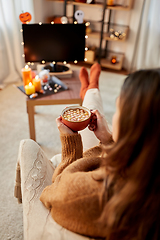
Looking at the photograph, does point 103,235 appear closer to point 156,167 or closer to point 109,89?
point 156,167

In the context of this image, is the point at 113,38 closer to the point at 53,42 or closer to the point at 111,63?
the point at 111,63

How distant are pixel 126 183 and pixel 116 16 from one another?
3.18 meters

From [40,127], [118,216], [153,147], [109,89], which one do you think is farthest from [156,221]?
[109,89]

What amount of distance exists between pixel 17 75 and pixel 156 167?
2.67m

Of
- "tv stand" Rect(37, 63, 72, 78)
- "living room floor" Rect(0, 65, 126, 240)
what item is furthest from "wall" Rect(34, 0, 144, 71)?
"tv stand" Rect(37, 63, 72, 78)

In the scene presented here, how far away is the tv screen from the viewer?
1807 mm

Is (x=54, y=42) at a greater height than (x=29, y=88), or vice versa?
(x=54, y=42)

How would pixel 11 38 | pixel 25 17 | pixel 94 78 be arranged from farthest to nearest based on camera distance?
pixel 11 38
pixel 25 17
pixel 94 78

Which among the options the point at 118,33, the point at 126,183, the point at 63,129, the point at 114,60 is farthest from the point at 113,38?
the point at 126,183

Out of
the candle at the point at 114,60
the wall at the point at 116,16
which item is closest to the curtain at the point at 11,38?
the wall at the point at 116,16

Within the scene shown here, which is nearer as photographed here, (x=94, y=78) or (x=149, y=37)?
(x=94, y=78)

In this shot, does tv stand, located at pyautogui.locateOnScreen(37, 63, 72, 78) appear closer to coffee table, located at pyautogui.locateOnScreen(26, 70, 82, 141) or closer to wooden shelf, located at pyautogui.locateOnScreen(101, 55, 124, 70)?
coffee table, located at pyautogui.locateOnScreen(26, 70, 82, 141)

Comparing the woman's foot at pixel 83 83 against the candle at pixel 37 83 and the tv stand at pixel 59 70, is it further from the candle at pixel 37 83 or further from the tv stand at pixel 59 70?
the candle at pixel 37 83

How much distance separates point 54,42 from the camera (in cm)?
190
